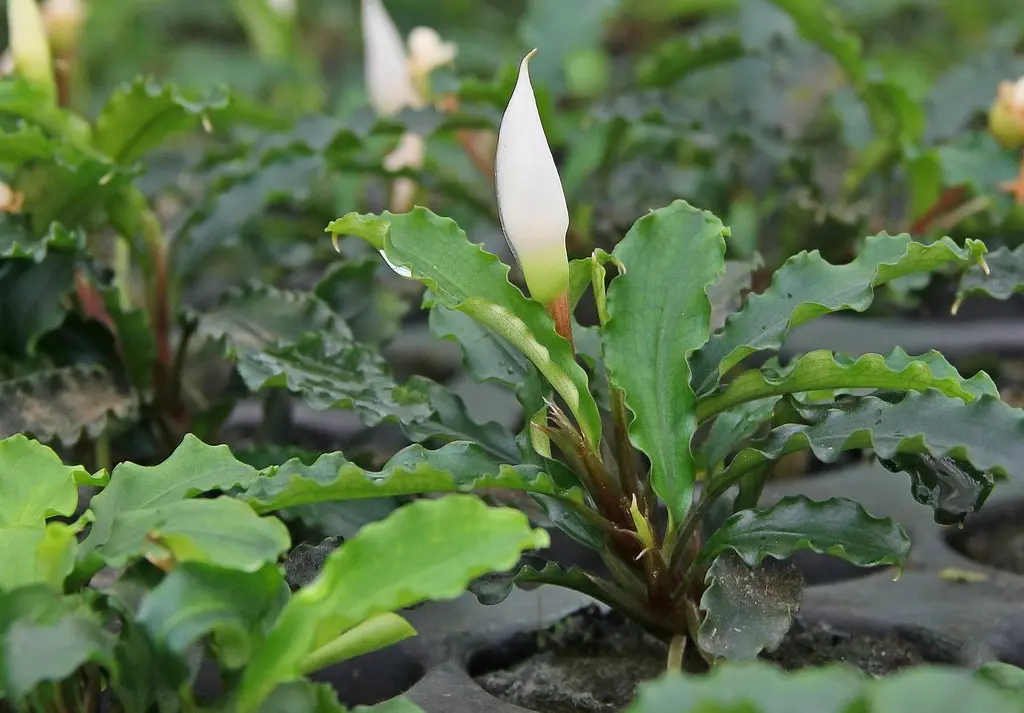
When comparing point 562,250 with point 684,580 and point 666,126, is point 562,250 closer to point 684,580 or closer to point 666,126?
point 684,580

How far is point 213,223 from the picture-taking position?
1.10 metres

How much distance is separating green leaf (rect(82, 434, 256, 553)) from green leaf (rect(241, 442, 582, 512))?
19 millimetres

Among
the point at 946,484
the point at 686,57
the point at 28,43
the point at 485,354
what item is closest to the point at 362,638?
the point at 485,354

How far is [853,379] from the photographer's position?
0.68 m

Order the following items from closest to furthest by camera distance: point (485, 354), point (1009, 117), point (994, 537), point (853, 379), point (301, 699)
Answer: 1. point (301, 699)
2. point (853, 379)
3. point (485, 354)
4. point (994, 537)
5. point (1009, 117)

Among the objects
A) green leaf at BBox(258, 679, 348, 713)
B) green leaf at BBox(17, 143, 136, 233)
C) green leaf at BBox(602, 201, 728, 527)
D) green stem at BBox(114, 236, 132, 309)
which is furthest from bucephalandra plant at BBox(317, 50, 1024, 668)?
green stem at BBox(114, 236, 132, 309)

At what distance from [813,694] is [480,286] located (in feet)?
1.14

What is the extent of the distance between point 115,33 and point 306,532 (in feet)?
6.30

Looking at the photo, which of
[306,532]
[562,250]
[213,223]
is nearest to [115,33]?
[213,223]

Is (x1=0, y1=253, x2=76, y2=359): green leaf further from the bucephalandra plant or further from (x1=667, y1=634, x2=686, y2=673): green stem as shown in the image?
(x1=667, y1=634, x2=686, y2=673): green stem

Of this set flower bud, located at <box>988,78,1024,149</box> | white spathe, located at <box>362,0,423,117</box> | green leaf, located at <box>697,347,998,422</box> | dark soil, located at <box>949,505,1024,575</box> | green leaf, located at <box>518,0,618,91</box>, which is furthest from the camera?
green leaf, located at <box>518,0,618,91</box>

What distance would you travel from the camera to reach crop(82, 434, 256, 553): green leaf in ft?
2.11

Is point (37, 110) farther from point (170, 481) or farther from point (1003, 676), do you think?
point (1003, 676)

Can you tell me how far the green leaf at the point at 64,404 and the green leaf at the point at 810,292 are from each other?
510 millimetres
